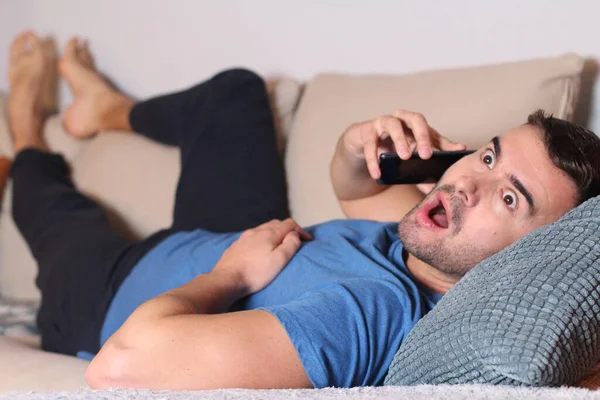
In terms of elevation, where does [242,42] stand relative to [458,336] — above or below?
above

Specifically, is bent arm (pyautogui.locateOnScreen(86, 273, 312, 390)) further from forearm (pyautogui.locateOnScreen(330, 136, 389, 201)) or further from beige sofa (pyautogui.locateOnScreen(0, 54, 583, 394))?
forearm (pyautogui.locateOnScreen(330, 136, 389, 201))

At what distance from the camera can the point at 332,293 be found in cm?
100

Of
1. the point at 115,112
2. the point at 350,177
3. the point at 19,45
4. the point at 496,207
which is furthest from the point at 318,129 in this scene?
the point at 19,45

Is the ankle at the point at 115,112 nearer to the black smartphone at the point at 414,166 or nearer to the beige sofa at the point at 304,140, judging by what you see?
the beige sofa at the point at 304,140

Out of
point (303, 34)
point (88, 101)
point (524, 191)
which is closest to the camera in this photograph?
point (524, 191)

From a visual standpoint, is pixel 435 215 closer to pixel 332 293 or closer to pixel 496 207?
pixel 496 207

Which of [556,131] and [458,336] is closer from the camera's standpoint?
[458,336]

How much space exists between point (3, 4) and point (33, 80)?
0.37 m

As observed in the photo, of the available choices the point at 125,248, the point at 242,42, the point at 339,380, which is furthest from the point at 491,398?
the point at 242,42

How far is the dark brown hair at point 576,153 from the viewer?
1086 millimetres

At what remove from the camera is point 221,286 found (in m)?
1.09

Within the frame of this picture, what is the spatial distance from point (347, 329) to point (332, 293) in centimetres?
7

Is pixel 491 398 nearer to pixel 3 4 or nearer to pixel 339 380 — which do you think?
pixel 339 380

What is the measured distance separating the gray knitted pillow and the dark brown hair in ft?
0.65
